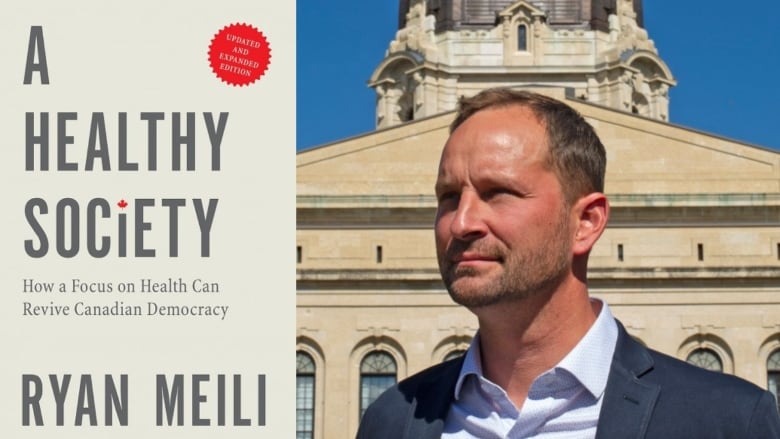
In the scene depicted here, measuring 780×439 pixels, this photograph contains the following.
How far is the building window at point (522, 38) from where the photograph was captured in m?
54.7

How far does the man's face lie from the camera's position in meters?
4.09

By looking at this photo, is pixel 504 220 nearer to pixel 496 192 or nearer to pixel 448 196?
pixel 496 192

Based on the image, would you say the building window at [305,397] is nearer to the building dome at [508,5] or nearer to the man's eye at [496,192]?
the building dome at [508,5]

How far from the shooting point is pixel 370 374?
1446 inches

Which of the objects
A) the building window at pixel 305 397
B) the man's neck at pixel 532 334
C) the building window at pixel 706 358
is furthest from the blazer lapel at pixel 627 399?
the building window at pixel 706 358

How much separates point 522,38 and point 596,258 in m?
19.1

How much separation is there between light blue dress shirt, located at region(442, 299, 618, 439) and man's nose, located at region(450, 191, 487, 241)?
367 mm

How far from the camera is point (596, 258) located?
36.8 metres
